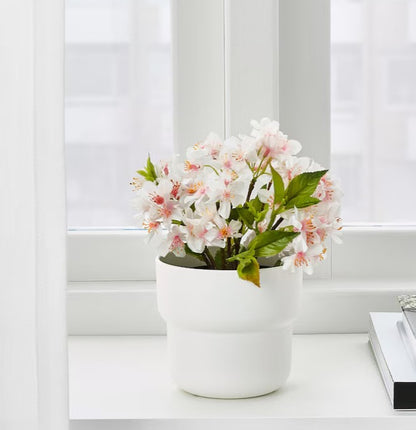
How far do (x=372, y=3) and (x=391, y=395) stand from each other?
69 centimetres

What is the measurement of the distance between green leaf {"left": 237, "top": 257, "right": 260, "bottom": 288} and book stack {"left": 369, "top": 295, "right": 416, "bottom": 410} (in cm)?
22

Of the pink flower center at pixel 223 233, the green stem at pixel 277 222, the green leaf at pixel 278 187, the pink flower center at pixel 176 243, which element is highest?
the green leaf at pixel 278 187

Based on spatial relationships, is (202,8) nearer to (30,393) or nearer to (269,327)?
(269,327)

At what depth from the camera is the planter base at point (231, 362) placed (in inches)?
36.1

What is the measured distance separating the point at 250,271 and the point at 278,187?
0.11m

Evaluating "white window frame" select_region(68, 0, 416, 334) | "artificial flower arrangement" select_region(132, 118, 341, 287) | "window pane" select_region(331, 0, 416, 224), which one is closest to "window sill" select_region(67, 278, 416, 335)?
"white window frame" select_region(68, 0, 416, 334)

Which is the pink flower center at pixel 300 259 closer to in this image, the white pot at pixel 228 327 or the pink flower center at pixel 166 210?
the white pot at pixel 228 327

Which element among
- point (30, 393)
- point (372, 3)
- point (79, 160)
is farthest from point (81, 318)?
point (372, 3)

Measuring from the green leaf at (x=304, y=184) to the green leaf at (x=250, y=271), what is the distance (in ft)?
0.29

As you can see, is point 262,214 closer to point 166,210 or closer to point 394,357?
point 166,210

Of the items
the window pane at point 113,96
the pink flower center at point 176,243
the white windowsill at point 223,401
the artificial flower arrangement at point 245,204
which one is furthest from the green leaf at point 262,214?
the window pane at point 113,96

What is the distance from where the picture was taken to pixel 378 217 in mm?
1294

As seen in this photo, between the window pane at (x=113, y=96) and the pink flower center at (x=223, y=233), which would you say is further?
the window pane at (x=113, y=96)

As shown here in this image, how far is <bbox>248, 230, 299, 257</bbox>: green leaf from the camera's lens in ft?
2.92
